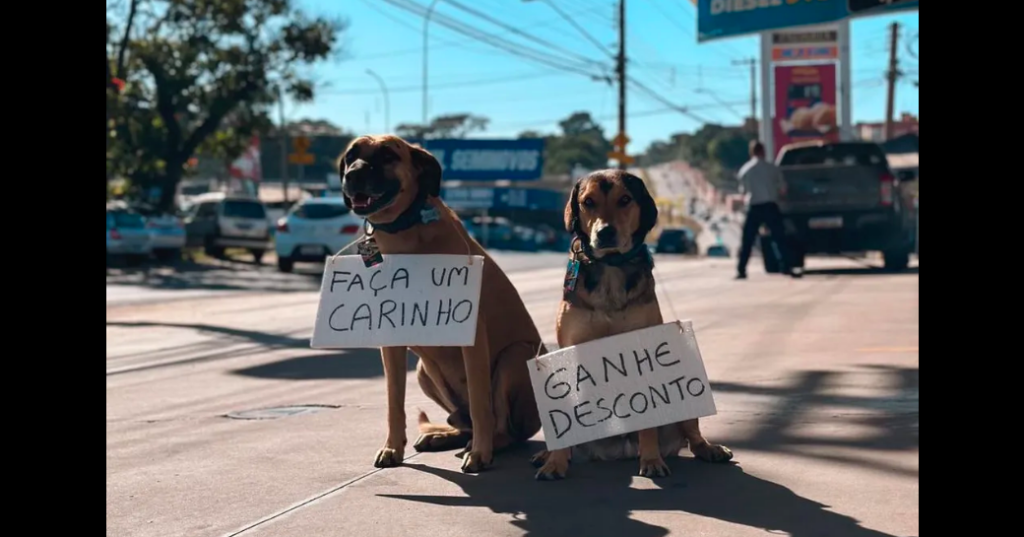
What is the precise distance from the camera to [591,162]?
290 ft

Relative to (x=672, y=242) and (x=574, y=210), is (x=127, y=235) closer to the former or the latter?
(x=574, y=210)

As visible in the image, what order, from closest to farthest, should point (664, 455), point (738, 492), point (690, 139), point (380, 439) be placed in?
point (738, 492)
point (664, 455)
point (380, 439)
point (690, 139)

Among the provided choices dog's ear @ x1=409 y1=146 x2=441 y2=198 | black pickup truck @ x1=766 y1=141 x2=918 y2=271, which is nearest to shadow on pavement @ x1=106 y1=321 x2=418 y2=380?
dog's ear @ x1=409 y1=146 x2=441 y2=198

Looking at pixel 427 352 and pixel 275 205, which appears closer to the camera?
pixel 427 352

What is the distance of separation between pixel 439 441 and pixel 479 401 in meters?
0.62

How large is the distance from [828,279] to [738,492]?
12.1 m

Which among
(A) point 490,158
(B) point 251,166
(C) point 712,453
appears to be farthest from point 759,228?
(B) point 251,166

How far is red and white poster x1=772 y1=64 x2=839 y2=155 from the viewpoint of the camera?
5262cm

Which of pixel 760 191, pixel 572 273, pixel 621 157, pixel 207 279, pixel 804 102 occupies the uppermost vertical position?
pixel 804 102

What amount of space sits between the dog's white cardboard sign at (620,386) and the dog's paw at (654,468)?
0.13m

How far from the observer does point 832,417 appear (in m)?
5.57

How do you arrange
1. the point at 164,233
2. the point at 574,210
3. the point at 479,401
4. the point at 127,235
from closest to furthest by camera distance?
the point at 574,210, the point at 479,401, the point at 127,235, the point at 164,233

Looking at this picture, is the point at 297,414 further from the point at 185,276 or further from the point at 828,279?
the point at 185,276
